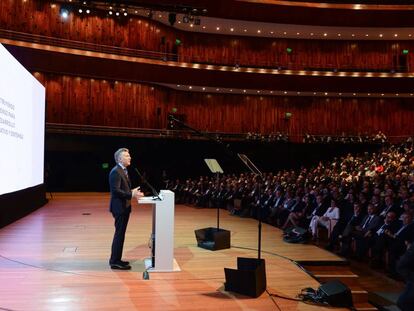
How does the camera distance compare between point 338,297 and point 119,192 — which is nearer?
point 338,297

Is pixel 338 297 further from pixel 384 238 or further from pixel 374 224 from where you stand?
pixel 374 224

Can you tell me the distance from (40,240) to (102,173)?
1162 centimetres

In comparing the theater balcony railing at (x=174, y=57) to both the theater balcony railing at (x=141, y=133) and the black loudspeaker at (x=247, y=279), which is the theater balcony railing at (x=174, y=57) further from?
the black loudspeaker at (x=247, y=279)

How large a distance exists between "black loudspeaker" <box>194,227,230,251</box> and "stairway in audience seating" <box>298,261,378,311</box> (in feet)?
4.03

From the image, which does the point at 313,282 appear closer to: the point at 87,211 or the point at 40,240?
the point at 40,240

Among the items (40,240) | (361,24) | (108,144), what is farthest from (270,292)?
(361,24)

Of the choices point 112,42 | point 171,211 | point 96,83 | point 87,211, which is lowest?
point 87,211

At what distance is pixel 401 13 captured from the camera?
19.9 m

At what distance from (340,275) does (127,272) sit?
8.76 ft

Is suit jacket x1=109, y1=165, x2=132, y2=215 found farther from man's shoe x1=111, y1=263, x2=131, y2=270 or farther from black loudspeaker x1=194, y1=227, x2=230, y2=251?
black loudspeaker x1=194, y1=227, x2=230, y2=251

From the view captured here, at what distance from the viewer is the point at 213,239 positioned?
20.7ft

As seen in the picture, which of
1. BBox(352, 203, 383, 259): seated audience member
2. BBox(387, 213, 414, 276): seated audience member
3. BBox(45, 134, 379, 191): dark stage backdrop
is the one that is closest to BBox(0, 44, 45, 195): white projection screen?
BBox(352, 203, 383, 259): seated audience member

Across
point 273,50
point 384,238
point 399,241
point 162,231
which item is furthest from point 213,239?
point 273,50

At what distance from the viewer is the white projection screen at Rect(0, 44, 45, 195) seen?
21.3 ft
